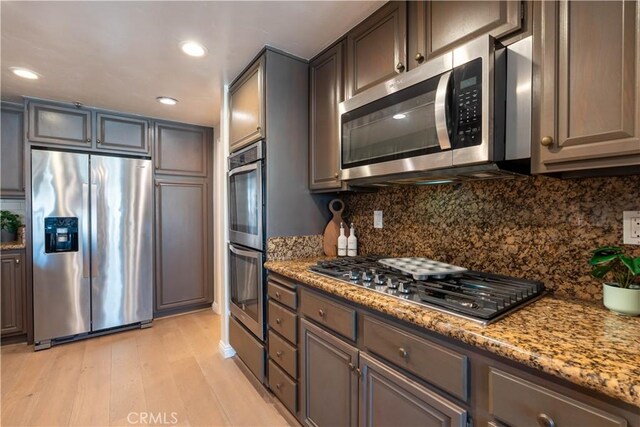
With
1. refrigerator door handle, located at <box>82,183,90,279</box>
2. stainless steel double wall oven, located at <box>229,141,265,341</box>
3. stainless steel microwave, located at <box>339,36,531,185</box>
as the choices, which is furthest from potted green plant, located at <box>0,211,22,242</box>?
stainless steel microwave, located at <box>339,36,531,185</box>

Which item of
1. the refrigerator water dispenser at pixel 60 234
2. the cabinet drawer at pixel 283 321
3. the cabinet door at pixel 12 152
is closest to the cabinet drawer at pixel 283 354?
the cabinet drawer at pixel 283 321

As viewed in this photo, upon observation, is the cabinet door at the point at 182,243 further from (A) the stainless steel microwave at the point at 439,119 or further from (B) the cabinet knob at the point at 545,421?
(B) the cabinet knob at the point at 545,421

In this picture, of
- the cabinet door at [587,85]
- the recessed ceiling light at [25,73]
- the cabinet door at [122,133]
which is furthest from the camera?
the cabinet door at [122,133]

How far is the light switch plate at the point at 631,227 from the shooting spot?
1047mm

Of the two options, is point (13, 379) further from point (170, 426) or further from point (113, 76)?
point (113, 76)

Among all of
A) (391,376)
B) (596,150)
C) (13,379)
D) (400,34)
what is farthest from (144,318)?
(596,150)

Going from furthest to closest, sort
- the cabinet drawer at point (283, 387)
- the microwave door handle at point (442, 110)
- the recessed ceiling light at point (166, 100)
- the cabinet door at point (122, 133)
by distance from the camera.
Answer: the cabinet door at point (122, 133) < the recessed ceiling light at point (166, 100) < the cabinet drawer at point (283, 387) < the microwave door handle at point (442, 110)

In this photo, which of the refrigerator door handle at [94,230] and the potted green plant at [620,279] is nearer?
the potted green plant at [620,279]

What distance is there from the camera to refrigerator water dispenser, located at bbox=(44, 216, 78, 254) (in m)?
2.76

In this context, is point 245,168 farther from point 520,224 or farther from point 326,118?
point 520,224

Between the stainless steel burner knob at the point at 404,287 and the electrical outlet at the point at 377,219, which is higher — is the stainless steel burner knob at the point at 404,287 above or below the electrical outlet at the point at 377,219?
below

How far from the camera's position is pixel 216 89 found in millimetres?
2666

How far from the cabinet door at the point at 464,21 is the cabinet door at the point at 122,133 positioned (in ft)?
10.3

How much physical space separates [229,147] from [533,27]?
7.07 feet
